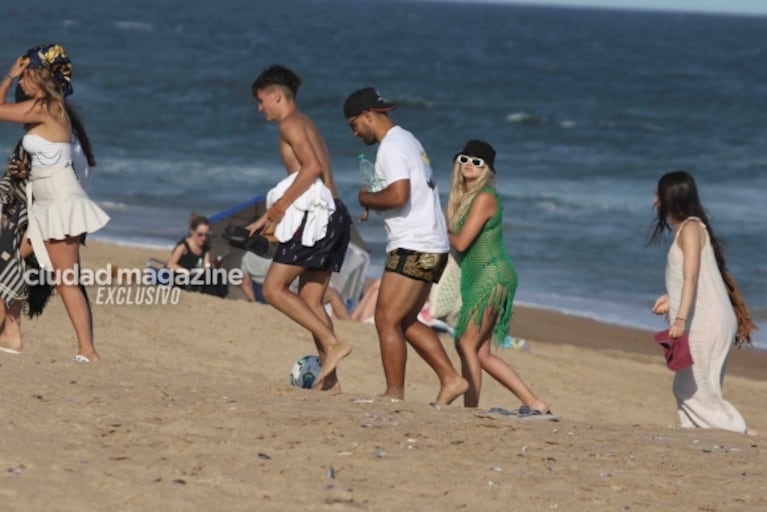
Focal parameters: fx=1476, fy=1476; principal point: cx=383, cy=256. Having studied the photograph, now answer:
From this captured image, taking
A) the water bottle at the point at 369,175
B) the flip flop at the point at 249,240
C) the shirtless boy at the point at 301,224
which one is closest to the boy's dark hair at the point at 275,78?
the shirtless boy at the point at 301,224

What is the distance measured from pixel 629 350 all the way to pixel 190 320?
5049mm

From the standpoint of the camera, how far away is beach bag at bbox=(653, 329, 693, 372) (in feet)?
22.3

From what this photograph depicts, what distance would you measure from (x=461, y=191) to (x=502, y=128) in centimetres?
3056

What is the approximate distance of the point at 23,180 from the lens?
7.04 metres

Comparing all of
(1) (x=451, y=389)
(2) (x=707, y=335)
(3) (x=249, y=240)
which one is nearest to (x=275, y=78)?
(3) (x=249, y=240)

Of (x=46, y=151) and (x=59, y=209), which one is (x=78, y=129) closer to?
(x=46, y=151)

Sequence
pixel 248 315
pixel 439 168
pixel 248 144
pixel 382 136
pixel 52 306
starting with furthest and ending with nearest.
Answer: pixel 248 144 < pixel 439 168 < pixel 248 315 < pixel 52 306 < pixel 382 136

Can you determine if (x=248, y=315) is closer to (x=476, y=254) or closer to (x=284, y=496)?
(x=476, y=254)

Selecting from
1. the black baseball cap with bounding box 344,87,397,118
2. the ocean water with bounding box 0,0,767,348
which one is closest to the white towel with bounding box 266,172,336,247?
the black baseball cap with bounding box 344,87,397,118

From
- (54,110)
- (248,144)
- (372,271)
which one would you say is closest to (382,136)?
(54,110)

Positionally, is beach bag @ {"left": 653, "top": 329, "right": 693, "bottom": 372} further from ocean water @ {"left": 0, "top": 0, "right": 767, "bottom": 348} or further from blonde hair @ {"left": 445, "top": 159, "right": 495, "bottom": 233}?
ocean water @ {"left": 0, "top": 0, "right": 767, "bottom": 348}

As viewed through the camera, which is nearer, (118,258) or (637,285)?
(118,258)

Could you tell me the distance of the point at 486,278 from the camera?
276 inches

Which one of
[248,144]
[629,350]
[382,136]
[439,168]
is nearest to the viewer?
[382,136]
